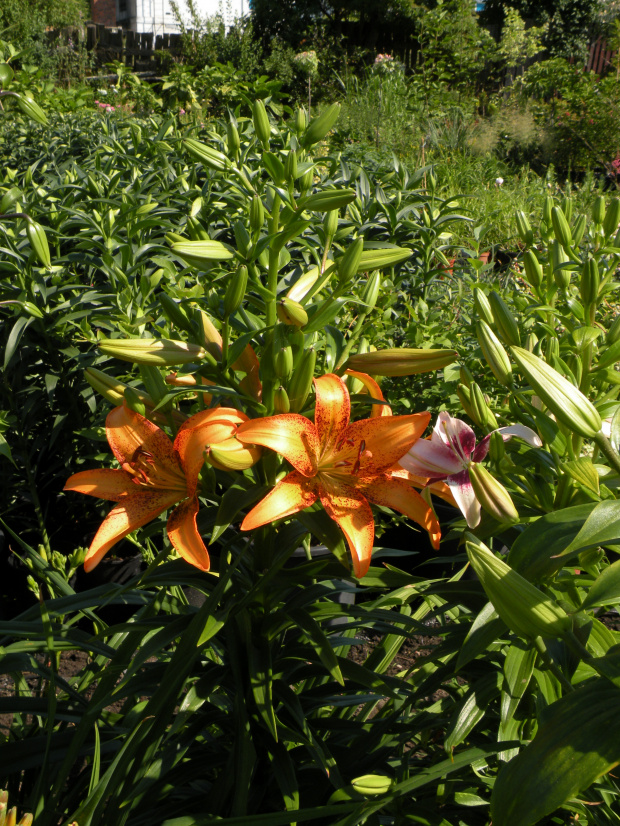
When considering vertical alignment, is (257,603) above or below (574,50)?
below

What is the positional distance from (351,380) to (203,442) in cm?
25

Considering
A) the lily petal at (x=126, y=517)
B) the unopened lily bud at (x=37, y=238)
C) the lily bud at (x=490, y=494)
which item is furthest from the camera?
the unopened lily bud at (x=37, y=238)

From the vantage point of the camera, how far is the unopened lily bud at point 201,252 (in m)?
0.78

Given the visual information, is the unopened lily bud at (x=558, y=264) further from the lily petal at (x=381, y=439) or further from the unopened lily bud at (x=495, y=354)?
the lily petal at (x=381, y=439)

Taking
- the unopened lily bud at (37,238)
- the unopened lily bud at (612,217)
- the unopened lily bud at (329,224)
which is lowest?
the unopened lily bud at (37,238)

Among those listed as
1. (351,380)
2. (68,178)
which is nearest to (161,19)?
(68,178)

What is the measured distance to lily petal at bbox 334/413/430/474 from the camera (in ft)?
2.29

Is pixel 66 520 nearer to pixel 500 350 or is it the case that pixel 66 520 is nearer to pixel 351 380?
pixel 351 380

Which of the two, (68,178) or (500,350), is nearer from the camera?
(500,350)

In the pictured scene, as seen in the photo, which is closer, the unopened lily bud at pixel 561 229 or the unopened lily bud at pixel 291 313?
the unopened lily bud at pixel 291 313

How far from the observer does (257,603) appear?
0.89 metres

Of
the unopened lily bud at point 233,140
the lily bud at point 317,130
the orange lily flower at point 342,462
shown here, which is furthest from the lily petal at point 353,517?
the unopened lily bud at point 233,140

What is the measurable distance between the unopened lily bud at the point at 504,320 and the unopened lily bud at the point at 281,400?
0.25 meters

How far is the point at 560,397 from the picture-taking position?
1.80 feet
